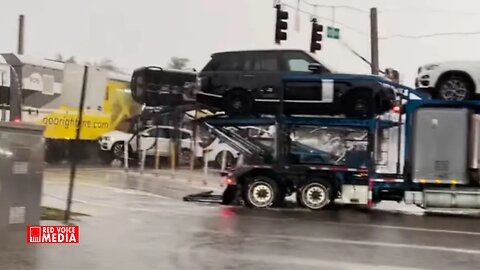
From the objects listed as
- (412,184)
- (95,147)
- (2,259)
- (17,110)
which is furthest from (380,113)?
(95,147)

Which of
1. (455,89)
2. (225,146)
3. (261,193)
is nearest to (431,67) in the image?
(455,89)

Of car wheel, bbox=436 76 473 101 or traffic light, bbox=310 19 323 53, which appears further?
traffic light, bbox=310 19 323 53

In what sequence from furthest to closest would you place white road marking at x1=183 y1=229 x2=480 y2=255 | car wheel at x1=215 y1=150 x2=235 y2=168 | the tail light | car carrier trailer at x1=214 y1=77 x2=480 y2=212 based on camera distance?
car wheel at x1=215 y1=150 x2=235 y2=168 → the tail light → car carrier trailer at x1=214 y1=77 x2=480 y2=212 → white road marking at x1=183 y1=229 x2=480 y2=255

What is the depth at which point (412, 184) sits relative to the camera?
14586 mm

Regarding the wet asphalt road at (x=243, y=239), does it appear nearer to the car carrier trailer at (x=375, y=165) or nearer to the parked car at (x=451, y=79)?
the car carrier trailer at (x=375, y=165)

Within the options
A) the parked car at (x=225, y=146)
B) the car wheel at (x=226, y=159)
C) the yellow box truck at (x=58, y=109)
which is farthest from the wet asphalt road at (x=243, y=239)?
the yellow box truck at (x=58, y=109)

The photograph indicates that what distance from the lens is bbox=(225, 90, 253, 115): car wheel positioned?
15.1 meters

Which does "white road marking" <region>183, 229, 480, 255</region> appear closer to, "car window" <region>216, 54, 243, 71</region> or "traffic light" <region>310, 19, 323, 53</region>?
"car window" <region>216, 54, 243, 71</region>

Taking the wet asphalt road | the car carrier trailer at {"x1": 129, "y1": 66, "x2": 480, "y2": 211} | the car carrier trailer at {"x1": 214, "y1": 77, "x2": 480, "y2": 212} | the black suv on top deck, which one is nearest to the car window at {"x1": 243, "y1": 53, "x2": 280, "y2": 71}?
the black suv on top deck

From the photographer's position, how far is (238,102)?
15.1 meters

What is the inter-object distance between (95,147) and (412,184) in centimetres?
1547

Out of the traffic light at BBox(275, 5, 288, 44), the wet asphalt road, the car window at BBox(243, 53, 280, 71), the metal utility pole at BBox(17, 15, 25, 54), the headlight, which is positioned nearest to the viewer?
the wet asphalt road

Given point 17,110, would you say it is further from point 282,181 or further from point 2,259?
point 2,259

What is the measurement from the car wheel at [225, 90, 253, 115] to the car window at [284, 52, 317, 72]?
3.82ft
